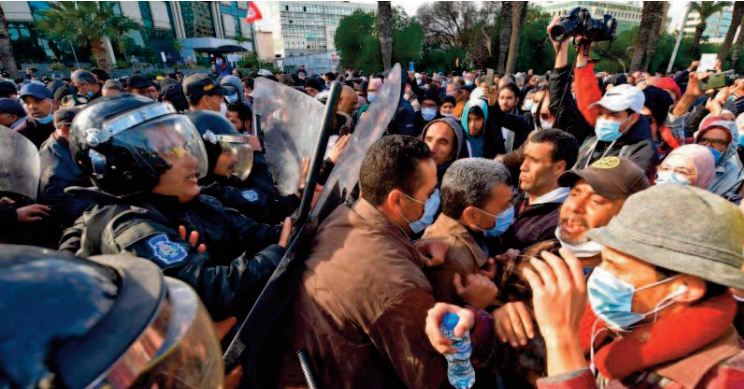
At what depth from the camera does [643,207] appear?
135 centimetres

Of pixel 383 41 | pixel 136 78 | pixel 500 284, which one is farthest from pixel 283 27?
pixel 500 284

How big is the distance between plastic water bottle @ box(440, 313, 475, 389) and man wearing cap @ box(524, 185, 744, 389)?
274 millimetres

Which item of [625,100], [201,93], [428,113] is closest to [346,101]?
[428,113]

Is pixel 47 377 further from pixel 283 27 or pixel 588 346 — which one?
pixel 283 27

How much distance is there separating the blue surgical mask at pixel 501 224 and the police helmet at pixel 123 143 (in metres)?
2.00

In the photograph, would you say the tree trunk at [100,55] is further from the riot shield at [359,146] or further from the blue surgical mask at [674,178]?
the blue surgical mask at [674,178]

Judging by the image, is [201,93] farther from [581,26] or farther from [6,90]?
[6,90]

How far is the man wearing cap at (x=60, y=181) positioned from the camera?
9.89 feet

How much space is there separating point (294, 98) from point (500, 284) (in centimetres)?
170

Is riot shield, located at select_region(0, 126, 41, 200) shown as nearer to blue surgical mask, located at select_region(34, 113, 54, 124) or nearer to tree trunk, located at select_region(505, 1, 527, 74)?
blue surgical mask, located at select_region(34, 113, 54, 124)

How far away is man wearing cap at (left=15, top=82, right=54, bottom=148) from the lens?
4.67 metres

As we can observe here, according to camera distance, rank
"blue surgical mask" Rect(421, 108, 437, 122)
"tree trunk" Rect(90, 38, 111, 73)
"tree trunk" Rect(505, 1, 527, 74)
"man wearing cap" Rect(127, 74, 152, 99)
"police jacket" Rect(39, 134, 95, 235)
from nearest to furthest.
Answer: "police jacket" Rect(39, 134, 95, 235) → "blue surgical mask" Rect(421, 108, 437, 122) → "man wearing cap" Rect(127, 74, 152, 99) → "tree trunk" Rect(505, 1, 527, 74) → "tree trunk" Rect(90, 38, 111, 73)

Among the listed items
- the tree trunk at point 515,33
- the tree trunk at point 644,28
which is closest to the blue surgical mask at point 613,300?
the tree trunk at point 515,33

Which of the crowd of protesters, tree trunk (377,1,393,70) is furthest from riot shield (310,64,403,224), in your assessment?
tree trunk (377,1,393,70)
